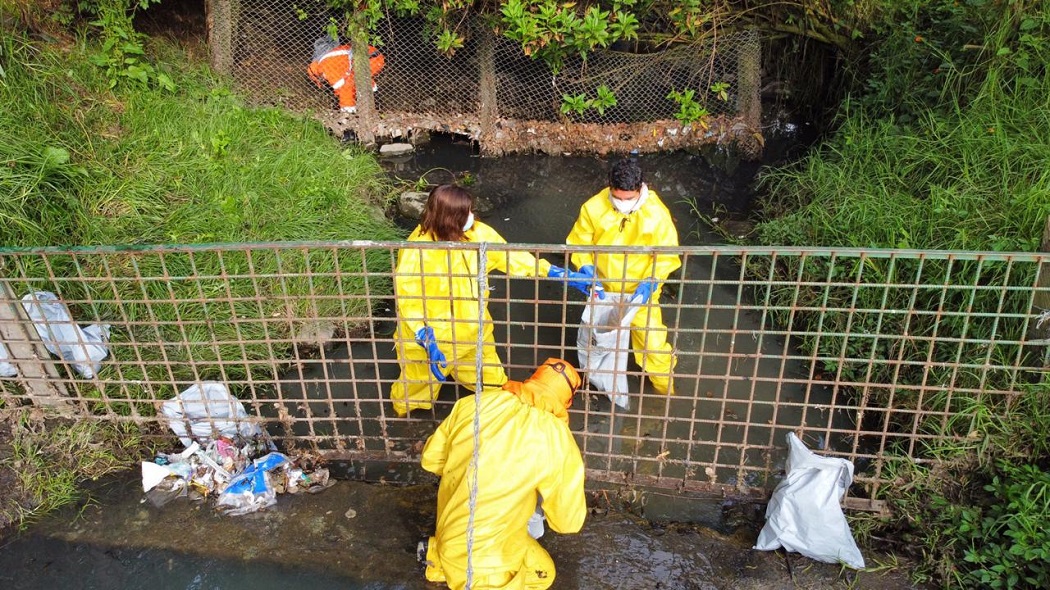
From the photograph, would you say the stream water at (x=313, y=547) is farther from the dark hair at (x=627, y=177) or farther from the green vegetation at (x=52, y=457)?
the dark hair at (x=627, y=177)

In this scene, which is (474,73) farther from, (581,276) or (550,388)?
(550,388)

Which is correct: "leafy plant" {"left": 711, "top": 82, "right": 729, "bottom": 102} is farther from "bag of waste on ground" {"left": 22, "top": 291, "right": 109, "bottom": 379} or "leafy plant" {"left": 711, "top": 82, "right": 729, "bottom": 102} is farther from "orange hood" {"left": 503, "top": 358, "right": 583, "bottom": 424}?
"bag of waste on ground" {"left": 22, "top": 291, "right": 109, "bottom": 379}

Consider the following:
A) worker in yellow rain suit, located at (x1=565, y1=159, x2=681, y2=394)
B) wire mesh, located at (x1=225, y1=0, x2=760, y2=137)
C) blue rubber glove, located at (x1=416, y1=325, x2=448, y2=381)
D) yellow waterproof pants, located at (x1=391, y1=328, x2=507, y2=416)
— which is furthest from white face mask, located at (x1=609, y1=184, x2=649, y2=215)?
wire mesh, located at (x1=225, y1=0, x2=760, y2=137)

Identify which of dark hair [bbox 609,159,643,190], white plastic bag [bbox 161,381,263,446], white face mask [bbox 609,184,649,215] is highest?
dark hair [bbox 609,159,643,190]

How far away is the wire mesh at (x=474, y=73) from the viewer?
7.45 m

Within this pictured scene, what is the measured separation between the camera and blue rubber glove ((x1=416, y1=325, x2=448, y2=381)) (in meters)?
3.98

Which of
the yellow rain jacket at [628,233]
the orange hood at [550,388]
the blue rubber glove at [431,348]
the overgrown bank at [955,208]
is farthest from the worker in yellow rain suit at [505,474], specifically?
the overgrown bank at [955,208]

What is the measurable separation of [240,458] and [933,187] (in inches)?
185

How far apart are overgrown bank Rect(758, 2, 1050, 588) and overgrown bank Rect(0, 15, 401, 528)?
359 centimetres

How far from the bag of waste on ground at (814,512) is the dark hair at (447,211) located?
2021mm

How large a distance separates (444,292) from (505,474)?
1.56 m

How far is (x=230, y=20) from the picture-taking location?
7.37 m

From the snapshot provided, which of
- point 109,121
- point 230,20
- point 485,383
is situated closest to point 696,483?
point 485,383

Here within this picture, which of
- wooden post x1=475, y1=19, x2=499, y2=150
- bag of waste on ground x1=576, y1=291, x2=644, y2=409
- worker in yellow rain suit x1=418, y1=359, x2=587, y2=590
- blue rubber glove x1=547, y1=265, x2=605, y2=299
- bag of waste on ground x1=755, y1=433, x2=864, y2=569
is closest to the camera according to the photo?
worker in yellow rain suit x1=418, y1=359, x2=587, y2=590
